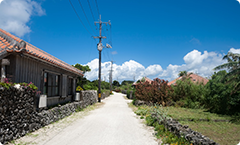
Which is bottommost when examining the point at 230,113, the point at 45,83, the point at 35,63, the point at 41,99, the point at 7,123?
the point at 230,113

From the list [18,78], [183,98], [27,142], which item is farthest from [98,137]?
[183,98]

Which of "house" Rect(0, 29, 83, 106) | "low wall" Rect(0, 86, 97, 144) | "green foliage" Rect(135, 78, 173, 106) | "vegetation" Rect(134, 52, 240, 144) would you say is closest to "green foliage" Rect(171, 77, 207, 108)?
"vegetation" Rect(134, 52, 240, 144)

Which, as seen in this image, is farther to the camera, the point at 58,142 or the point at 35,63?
the point at 35,63

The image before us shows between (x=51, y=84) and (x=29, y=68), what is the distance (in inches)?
114

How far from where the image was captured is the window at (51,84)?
1051cm

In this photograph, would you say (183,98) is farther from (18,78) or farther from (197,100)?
(18,78)

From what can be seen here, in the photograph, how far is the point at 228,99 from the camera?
14.4 metres

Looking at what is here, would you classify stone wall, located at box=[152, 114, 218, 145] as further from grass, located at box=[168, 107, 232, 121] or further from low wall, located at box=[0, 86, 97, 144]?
low wall, located at box=[0, 86, 97, 144]

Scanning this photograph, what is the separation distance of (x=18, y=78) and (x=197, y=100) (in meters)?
18.7

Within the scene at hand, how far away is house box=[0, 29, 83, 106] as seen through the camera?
7.18 metres

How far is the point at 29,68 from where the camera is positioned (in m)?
8.48

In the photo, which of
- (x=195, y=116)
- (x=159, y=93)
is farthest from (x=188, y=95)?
(x=195, y=116)

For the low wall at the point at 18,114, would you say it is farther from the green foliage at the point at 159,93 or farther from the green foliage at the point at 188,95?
the green foliage at the point at 188,95

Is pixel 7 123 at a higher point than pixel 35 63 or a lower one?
lower
